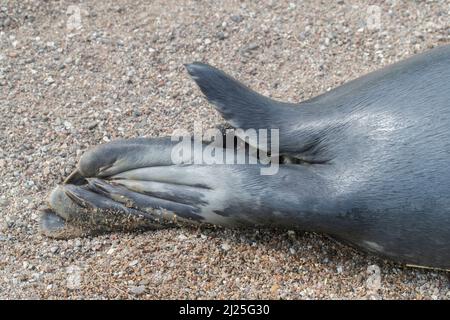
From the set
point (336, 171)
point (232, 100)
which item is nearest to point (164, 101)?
point (232, 100)

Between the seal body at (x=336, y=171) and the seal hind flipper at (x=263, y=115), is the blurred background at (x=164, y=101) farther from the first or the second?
the seal hind flipper at (x=263, y=115)

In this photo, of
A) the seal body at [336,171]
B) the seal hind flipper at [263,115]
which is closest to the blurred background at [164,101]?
the seal body at [336,171]

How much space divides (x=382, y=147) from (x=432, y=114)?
174 millimetres

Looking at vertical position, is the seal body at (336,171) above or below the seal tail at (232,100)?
below

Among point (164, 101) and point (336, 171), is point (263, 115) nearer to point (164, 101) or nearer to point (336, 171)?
point (336, 171)

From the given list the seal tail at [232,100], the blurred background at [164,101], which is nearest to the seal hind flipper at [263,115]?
the seal tail at [232,100]

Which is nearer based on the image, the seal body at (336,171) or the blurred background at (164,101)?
the seal body at (336,171)

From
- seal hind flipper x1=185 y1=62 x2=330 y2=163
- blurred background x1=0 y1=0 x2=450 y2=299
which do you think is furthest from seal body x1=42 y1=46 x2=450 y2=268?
blurred background x1=0 y1=0 x2=450 y2=299

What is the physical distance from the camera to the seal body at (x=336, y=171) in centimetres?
198

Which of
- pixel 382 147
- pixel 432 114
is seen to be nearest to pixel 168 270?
pixel 382 147

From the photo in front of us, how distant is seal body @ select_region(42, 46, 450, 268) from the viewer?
198 centimetres

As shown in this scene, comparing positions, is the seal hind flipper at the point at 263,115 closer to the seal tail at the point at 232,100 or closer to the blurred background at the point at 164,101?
the seal tail at the point at 232,100

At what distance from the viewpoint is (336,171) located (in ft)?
6.77

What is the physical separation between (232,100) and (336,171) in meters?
0.40
